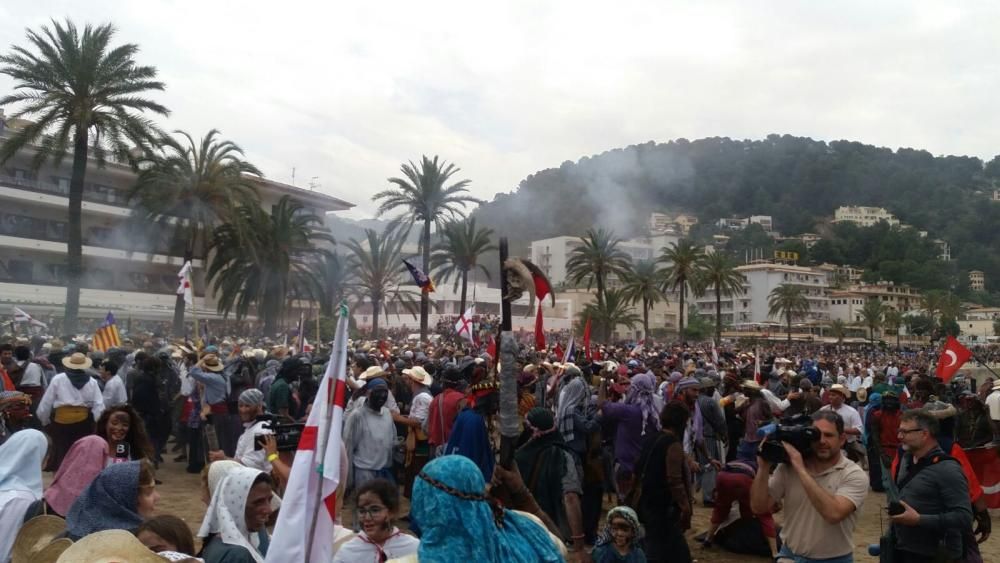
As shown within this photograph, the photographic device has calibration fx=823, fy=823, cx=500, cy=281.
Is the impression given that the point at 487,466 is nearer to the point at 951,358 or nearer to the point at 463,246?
the point at 951,358

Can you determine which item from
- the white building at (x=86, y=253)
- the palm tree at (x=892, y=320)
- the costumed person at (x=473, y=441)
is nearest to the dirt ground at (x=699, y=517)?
the costumed person at (x=473, y=441)

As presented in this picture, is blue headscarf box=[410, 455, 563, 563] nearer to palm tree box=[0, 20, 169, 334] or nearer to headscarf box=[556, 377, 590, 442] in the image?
headscarf box=[556, 377, 590, 442]

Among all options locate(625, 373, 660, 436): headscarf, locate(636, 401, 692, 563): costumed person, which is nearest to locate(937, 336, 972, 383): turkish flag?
locate(625, 373, 660, 436): headscarf

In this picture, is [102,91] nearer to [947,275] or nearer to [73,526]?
[73,526]

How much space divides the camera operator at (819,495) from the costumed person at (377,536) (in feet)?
6.42

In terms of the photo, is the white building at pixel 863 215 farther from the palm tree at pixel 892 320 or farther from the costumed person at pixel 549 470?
the costumed person at pixel 549 470

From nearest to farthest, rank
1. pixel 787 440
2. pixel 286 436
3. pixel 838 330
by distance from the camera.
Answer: pixel 787 440, pixel 286 436, pixel 838 330

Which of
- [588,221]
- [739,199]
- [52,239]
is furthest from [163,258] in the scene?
[739,199]

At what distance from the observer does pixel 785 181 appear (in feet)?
643

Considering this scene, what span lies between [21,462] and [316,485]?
234cm

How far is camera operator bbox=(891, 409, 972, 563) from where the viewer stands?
437 cm

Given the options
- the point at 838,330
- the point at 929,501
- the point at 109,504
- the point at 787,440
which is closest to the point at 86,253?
the point at 109,504

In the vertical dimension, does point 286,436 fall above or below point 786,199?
below

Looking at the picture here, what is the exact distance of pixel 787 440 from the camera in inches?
171
